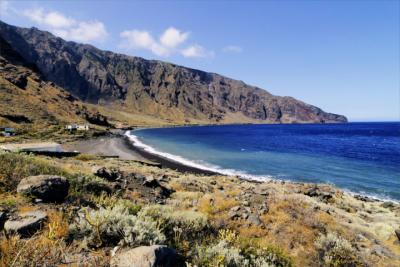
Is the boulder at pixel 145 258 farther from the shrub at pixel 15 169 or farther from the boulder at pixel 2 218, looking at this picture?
the shrub at pixel 15 169

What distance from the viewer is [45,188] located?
757 cm

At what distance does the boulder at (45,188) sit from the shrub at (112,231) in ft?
6.57

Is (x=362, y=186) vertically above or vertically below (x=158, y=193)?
below

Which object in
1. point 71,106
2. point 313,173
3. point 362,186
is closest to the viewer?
point 362,186

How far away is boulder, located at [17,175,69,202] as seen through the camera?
7.50 metres

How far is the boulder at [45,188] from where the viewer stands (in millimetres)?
7496

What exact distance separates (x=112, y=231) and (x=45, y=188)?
283cm

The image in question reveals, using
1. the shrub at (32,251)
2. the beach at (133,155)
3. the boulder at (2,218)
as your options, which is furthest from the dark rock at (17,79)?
the shrub at (32,251)

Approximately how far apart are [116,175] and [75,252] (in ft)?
33.8

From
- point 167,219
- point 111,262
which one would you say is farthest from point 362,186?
point 111,262

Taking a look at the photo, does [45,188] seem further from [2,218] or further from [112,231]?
[112,231]

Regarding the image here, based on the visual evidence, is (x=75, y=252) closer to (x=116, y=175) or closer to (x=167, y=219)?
(x=167, y=219)

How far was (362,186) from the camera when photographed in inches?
1486

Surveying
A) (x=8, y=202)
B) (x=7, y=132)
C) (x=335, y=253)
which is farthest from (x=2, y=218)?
(x=7, y=132)
